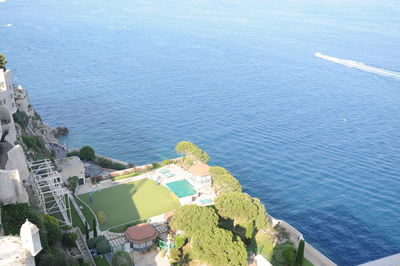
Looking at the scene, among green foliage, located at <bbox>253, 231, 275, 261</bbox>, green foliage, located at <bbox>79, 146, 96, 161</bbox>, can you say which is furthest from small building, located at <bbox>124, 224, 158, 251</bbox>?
green foliage, located at <bbox>79, 146, 96, 161</bbox>

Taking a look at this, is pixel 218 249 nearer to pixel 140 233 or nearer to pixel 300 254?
pixel 140 233

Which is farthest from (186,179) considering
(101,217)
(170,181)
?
(101,217)

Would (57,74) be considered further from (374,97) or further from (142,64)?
(374,97)

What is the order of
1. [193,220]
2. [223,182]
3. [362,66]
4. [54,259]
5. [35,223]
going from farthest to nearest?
1. [362,66]
2. [223,182]
3. [193,220]
4. [35,223]
5. [54,259]

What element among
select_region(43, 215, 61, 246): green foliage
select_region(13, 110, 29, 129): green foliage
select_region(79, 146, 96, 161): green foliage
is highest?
select_region(13, 110, 29, 129): green foliage

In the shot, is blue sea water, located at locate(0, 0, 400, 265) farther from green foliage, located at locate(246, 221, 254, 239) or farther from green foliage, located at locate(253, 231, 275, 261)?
green foliage, located at locate(246, 221, 254, 239)

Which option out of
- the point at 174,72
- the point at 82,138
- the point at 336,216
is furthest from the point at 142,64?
the point at 336,216
